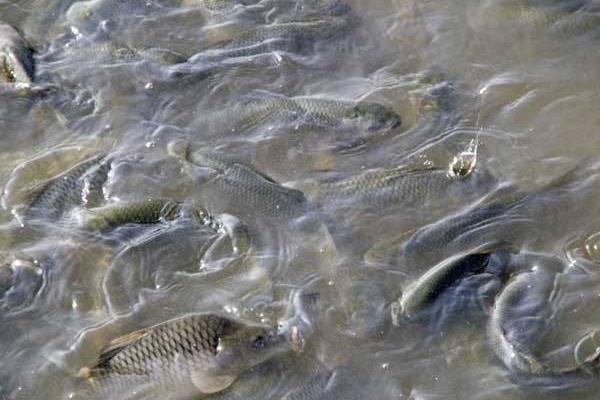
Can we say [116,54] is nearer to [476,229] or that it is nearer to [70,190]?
[70,190]

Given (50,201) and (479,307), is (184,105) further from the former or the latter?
(479,307)

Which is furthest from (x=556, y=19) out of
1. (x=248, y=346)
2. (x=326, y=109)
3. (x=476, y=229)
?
(x=248, y=346)

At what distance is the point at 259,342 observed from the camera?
3.73 meters

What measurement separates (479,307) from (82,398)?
189 cm

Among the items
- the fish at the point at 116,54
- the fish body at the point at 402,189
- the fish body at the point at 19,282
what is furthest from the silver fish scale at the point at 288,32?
the fish body at the point at 19,282

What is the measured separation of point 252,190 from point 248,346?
109cm

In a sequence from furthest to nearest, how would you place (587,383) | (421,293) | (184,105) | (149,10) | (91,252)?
(149,10) < (184,105) < (91,252) < (421,293) < (587,383)

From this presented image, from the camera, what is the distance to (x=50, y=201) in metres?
4.54

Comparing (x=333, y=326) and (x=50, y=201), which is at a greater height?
(x=50, y=201)

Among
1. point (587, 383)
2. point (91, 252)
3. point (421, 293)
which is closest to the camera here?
point (587, 383)

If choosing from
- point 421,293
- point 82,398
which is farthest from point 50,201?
point 421,293

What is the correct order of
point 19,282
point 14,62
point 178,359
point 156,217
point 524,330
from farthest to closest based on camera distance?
point 14,62, point 156,217, point 19,282, point 524,330, point 178,359

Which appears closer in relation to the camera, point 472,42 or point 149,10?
point 472,42

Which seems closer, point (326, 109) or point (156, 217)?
point (156, 217)
